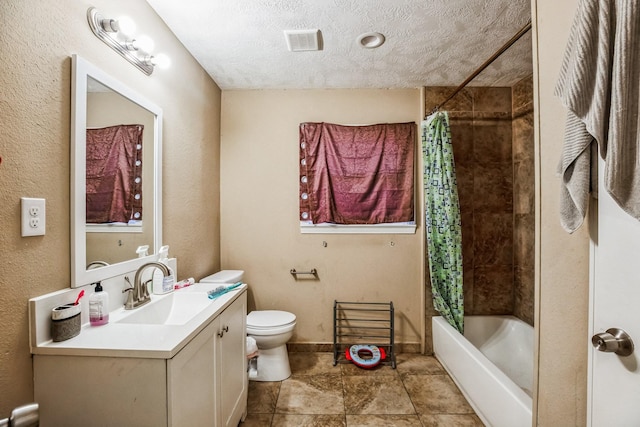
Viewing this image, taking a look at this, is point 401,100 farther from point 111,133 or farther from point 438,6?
point 111,133

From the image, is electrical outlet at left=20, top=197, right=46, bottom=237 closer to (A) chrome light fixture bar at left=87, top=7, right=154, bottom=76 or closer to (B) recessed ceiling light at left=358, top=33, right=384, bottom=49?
(A) chrome light fixture bar at left=87, top=7, right=154, bottom=76

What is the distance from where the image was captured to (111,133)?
1269mm

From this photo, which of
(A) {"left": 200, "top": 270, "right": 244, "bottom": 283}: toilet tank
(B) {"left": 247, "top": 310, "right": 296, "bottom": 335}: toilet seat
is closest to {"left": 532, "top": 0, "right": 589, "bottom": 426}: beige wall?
→ (B) {"left": 247, "top": 310, "right": 296, "bottom": 335}: toilet seat

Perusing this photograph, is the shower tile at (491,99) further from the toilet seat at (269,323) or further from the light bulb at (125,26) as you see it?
the light bulb at (125,26)

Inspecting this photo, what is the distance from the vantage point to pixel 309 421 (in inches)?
65.4

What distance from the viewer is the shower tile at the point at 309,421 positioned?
1.64m

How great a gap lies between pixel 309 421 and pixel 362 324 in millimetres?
989

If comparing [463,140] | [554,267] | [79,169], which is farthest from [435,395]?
[79,169]

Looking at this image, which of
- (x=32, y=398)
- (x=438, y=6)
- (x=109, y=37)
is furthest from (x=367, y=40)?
(x=32, y=398)

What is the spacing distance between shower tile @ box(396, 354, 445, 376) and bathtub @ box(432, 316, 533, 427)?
0.06 m

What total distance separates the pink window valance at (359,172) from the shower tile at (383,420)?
139 cm

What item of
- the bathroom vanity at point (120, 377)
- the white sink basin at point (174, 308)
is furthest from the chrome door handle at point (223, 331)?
the bathroom vanity at point (120, 377)

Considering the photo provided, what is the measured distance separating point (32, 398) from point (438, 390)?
216 cm

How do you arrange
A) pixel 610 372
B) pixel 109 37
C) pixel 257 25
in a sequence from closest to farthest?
pixel 610 372
pixel 109 37
pixel 257 25
